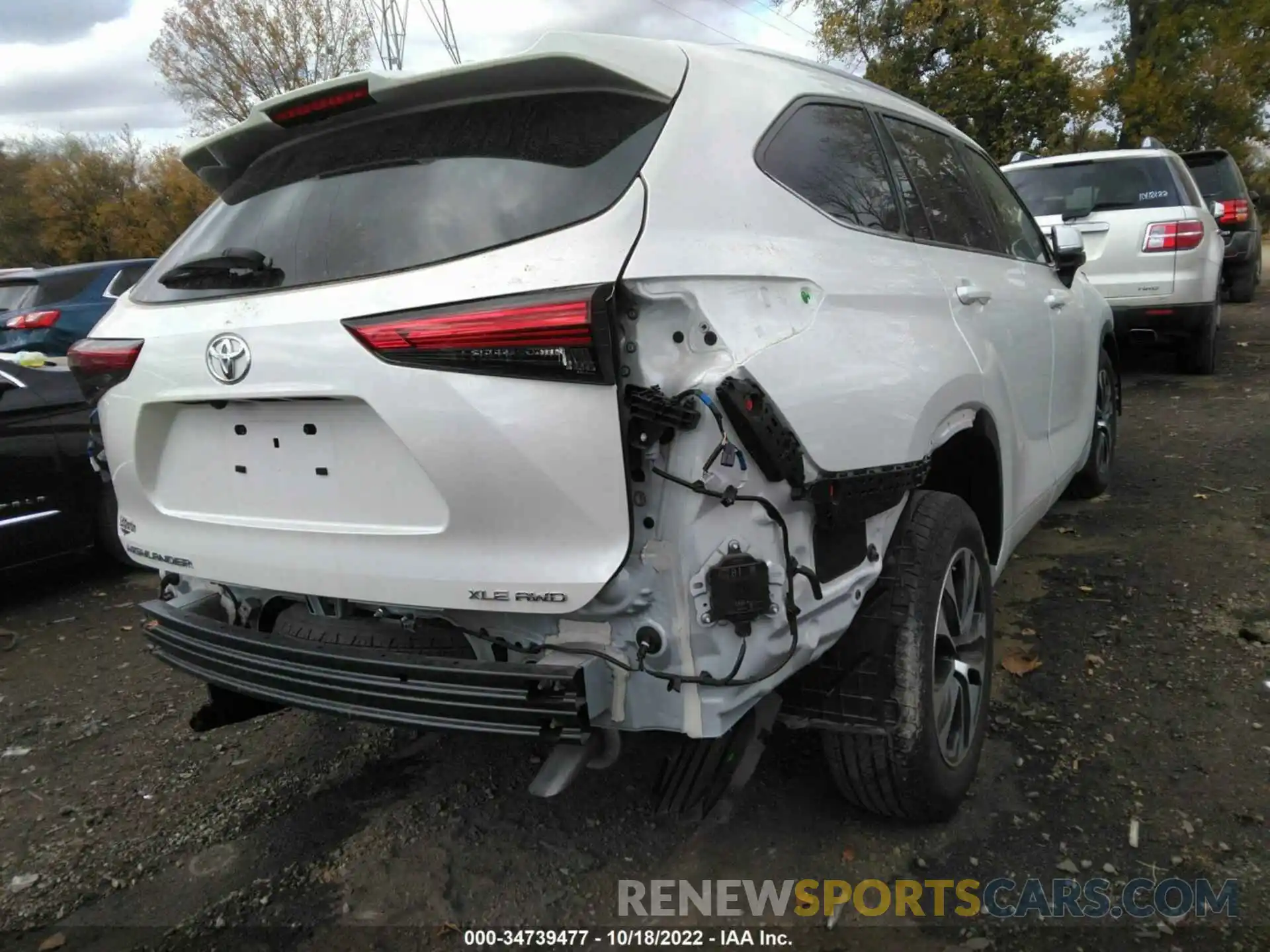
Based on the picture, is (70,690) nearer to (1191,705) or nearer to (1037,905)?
(1037,905)

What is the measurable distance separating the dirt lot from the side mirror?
4.70 ft

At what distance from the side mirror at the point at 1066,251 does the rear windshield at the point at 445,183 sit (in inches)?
108

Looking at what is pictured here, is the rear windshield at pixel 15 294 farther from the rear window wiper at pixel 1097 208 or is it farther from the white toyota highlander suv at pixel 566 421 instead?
the rear window wiper at pixel 1097 208

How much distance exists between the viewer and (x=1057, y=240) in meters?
4.13

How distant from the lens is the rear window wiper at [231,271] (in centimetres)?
225

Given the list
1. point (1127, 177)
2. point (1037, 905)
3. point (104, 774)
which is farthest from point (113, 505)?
point (1127, 177)

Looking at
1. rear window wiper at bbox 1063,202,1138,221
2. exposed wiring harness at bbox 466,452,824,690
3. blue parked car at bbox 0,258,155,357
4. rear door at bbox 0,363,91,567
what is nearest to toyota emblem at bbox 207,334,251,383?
exposed wiring harness at bbox 466,452,824,690

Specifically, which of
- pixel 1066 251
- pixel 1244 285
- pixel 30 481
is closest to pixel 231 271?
pixel 30 481

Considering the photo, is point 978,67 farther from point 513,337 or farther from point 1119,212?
point 513,337

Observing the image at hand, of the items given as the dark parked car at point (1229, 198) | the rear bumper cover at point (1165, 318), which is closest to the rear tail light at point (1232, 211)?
the dark parked car at point (1229, 198)

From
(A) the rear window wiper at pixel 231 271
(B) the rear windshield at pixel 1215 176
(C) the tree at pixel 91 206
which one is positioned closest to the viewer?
(A) the rear window wiper at pixel 231 271

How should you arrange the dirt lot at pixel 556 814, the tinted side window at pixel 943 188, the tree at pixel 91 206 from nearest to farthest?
the dirt lot at pixel 556 814
the tinted side window at pixel 943 188
the tree at pixel 91 206

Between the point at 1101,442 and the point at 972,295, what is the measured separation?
2.87m

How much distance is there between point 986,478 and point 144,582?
4423mm
